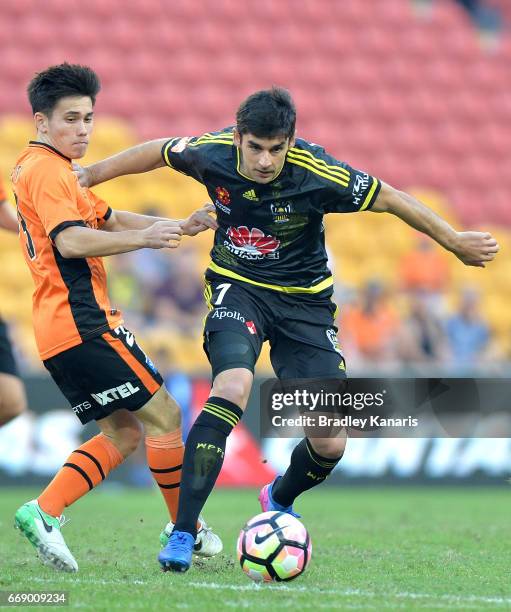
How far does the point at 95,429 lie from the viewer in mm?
11477

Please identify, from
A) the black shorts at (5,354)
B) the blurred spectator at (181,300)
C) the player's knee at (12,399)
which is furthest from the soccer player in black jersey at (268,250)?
the blurred spectator at (181,300)

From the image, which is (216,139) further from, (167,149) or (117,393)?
(117,393)

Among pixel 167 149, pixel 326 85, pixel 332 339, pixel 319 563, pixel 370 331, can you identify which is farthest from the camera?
pixel 326 85

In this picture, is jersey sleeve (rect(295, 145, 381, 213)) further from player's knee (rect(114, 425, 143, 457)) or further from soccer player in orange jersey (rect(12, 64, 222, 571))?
player's knee (rect(114, 425, 143, 457))

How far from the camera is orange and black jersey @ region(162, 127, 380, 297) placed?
5852 mm

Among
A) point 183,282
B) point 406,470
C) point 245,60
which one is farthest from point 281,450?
point 245,60

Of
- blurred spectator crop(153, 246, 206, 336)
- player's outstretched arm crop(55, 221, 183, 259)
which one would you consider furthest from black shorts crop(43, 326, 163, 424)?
blurred spectator crop(153, 246, 206, 336)

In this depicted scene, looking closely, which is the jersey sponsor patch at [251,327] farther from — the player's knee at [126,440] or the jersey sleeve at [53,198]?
the jersey sleeve at [53,198]

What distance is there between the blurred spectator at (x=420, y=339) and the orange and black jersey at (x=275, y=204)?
649cm

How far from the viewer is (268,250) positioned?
6051 millimetres

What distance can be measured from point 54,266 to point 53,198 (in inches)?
14.0

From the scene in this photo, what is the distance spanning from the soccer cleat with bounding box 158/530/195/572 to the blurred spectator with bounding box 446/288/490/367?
8624 millimetres

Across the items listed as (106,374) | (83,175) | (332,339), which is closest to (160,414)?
(106,374)

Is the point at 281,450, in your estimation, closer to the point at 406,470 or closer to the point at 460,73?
the point at 406,470
